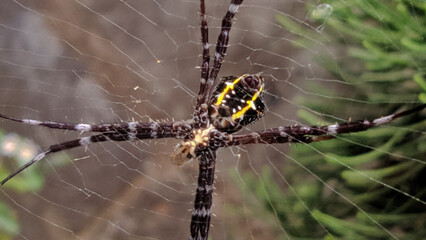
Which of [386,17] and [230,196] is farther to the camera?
[230,196]

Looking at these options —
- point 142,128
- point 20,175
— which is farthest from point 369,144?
point 20,175

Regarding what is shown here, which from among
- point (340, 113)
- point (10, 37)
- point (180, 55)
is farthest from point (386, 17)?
point (10, 37)

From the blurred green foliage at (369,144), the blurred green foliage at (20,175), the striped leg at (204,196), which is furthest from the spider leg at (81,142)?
the blurred green foliage at (20,175)

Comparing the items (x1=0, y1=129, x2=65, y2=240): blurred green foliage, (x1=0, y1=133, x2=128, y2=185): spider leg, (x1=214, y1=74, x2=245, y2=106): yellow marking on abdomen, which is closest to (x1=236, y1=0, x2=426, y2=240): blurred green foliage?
(x1=214, y1=74, x2=245, y2=106): yellow marking on abdomen

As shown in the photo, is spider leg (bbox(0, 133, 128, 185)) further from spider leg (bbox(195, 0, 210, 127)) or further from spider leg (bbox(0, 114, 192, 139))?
spider leg (bbox(195, 0, 210, 127))

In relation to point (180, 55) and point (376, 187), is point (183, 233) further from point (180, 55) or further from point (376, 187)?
point (376, 187)

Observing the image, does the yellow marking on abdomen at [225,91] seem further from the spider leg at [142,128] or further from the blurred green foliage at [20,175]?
the blurred green foliage at [20,175]
